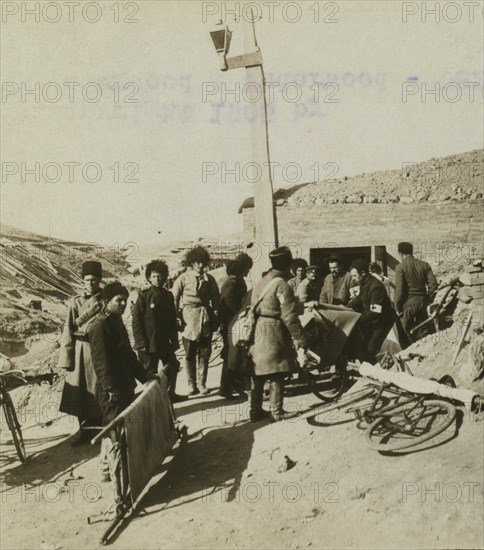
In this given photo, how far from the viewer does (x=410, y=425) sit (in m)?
5.27

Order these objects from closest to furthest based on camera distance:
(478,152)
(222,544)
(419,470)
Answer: (222,544)
(419,470)
(478,152)

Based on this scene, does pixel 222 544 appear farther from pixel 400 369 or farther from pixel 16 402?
pixel 16 402

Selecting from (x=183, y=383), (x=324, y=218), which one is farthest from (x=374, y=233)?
(x=183, y=383)

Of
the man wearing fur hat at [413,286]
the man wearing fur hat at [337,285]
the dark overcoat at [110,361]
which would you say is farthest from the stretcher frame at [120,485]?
the man wearing fur hat at [413,286]

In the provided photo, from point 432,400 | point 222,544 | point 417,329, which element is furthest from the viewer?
point 417,329

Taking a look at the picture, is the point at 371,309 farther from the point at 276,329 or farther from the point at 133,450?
the point at 133,450

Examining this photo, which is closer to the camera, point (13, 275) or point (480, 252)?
point (480, 252)

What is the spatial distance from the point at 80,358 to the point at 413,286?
4.84m

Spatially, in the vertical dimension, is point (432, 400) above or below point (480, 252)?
below

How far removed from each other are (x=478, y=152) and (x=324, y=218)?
20.7 ft

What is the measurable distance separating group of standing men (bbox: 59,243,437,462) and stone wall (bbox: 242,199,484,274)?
419 cm

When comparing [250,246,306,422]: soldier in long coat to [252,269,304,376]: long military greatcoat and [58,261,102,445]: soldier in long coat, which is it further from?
[58,261,102,445]: soldier in long coat

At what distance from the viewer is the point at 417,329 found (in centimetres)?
853

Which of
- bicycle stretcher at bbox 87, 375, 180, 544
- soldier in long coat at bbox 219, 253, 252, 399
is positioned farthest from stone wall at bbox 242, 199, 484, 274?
bicycle stretcher at bbox 87, 375, 180, 544
